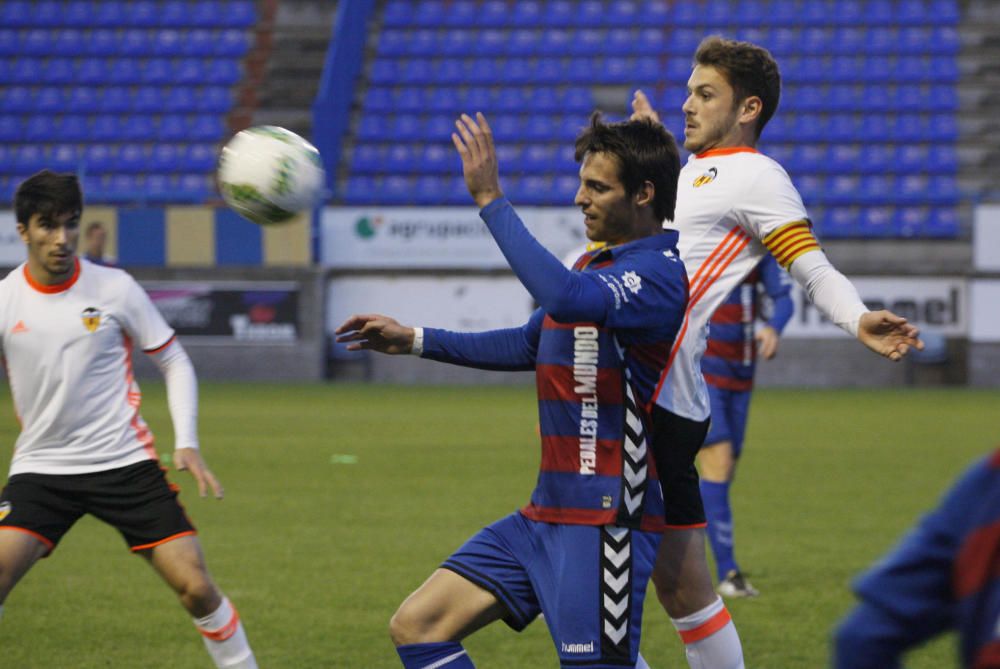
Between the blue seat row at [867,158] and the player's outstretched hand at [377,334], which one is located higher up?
the blue seat row at [867,158]

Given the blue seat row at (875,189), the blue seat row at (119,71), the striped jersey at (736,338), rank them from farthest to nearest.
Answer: the blue seat row at (119,71) < the blue seat row at (875,189) < the striped jersey at (736,338)

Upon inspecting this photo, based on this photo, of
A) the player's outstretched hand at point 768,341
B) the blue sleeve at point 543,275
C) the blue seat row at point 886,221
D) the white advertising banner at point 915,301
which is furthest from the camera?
the blue seat row at point 886,221

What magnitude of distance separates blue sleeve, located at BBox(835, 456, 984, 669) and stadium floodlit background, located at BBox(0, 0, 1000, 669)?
6951 millimetres

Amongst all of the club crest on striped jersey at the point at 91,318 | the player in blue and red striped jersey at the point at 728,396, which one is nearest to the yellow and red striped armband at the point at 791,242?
the club crest on striped jersey at the point at 91,318

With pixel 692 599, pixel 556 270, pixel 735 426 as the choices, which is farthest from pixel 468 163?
pixel 735 426

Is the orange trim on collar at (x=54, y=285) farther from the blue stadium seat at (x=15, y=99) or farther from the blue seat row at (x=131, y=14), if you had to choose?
the blue seat row at (x=131, y=14)

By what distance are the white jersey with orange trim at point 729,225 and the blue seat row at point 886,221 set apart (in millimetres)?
19748

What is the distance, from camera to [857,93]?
1059 inches

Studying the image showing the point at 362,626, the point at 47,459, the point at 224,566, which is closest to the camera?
the point at 47,459

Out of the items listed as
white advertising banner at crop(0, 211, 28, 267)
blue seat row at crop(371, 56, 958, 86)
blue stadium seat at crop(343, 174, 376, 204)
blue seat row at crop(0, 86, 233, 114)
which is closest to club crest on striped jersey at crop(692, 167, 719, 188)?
white advertising banner at crop(0, 211, 28, 267)

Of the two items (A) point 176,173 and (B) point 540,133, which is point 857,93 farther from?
(A) point 176,173

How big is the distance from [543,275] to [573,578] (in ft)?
2.51

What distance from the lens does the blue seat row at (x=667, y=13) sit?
91.0ft

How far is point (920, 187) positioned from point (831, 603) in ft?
64.7
